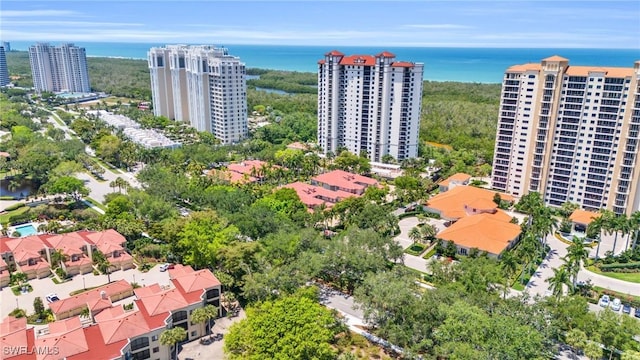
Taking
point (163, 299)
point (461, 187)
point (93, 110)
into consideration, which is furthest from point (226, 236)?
point (93, 110)

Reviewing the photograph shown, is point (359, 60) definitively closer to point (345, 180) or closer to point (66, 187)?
point (345, 180)

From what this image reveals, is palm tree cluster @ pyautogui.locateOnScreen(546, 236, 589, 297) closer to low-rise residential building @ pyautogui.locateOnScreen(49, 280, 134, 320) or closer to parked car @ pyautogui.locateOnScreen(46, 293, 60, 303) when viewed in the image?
low-rise residential building @ pyautogui.locateOnScreen(49, 280, 134, 320)

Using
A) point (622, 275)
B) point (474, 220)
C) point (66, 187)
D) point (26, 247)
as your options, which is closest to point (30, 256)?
point (26, 247)

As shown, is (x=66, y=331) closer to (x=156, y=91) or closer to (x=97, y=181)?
(x=97, y=181)

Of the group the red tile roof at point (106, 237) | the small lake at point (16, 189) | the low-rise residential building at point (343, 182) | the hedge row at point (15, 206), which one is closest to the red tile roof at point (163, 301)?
the red tile roof at point (106, 237)

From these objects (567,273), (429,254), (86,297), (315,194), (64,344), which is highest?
(567,273)

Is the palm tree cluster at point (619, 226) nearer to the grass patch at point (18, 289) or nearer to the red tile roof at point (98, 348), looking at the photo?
the red tile roof at point (98, 348)
